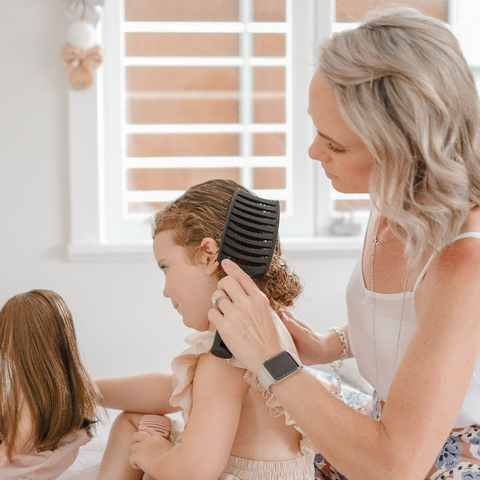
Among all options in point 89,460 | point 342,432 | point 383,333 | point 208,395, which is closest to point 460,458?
point 383,333

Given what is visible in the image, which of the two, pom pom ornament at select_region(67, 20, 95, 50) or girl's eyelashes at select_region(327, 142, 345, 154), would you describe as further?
pom pom ornament at select_region(67, 20, 95, 50)

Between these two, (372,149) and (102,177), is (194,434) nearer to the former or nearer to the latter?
(372,149)

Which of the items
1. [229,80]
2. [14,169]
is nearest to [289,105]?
[229,80]

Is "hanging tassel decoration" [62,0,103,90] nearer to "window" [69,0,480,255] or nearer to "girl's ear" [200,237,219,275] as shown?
"window" [69,0,480,255]

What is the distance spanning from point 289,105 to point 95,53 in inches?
30.9

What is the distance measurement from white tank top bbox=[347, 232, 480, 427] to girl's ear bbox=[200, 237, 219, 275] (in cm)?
31

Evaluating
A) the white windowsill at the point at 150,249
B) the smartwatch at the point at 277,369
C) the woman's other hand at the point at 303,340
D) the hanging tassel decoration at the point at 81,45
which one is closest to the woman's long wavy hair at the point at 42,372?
the woman's other hand at the point at 303,340

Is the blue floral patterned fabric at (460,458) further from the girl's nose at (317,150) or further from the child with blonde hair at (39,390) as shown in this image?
the child with blonde hair at (39,390)

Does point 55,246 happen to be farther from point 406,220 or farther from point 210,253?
point 406,220

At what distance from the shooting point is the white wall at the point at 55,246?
2.16m

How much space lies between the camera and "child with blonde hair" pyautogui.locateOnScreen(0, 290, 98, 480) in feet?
4.20

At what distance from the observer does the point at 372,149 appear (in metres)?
0.89

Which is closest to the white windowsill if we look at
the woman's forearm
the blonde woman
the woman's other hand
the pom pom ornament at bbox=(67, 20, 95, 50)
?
the pom pom ornament at bbox=(67, 20, 95, 50)

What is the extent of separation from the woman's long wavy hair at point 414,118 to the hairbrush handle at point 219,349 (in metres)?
0.33
